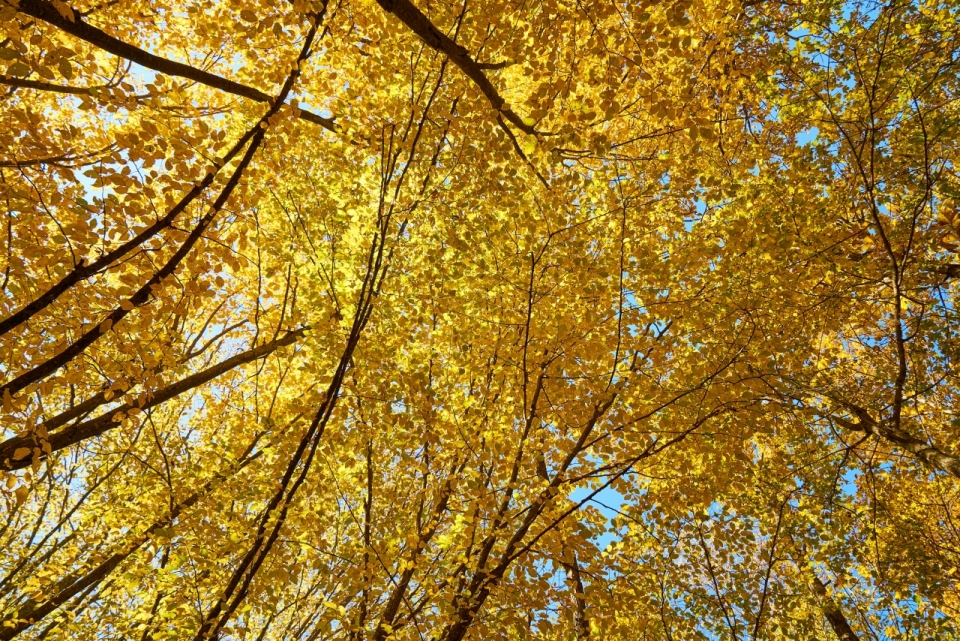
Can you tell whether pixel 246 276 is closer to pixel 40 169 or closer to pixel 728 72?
pixel 40 169

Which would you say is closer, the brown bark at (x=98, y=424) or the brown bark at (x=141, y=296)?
the brown bark at (x=141, y=296)

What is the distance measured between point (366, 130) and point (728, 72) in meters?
4.69

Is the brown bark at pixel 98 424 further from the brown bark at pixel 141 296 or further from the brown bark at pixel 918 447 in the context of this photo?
the brown bark at pixel 918 447

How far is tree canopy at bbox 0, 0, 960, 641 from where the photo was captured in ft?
12.7

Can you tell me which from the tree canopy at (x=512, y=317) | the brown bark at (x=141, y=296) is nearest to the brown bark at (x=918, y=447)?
the tree canopy at (x=512, y=317)

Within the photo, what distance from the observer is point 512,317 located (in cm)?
493

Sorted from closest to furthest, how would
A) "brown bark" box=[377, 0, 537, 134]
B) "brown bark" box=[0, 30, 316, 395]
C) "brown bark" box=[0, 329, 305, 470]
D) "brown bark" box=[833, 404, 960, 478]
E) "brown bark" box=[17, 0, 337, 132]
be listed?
"brown bark" box=[0, 30, 316, 395] < "brown bark" box=[17, 0, 337, 132] < "brown bark" box=[377, 0, 537, 134] < "brown bark" box=[0, 329, 305, 470] < "brown bark" box=[833, 404, 960, 478]

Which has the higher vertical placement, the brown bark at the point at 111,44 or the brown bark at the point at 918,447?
the brown bark at the point at 111,44

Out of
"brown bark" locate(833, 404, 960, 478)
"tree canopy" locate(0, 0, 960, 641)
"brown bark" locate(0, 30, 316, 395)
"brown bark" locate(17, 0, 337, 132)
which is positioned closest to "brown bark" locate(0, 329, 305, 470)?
"tree canopy" locate(0, 0, 960, 641)

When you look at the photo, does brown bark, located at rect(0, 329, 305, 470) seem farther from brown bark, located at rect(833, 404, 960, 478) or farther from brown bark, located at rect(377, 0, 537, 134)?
brown bark, located at rect(833, 404, 960, 478)

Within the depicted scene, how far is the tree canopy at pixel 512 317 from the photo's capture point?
3.88 metres

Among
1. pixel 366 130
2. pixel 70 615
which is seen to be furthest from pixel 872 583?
pixel 70 615

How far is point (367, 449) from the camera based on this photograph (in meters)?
4.23

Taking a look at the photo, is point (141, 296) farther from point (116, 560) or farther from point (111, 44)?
point (116, 560)
